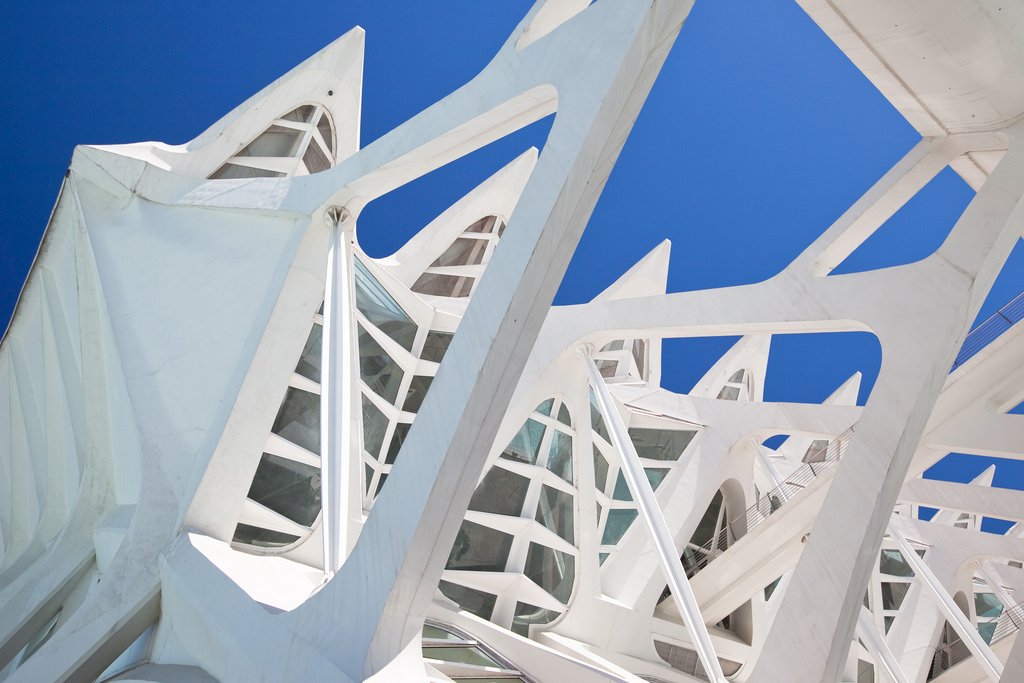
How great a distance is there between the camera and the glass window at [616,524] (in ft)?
61.1

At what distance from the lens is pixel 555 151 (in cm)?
548

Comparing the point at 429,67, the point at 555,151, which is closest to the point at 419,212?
the point at 429,67

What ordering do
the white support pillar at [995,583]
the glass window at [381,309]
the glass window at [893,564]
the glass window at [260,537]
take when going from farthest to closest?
the glass window at [893,564] < the white support pillar at [995,583] < the glass window at [381,309] < the glass window at [260,537]

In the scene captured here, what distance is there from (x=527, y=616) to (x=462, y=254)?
11522 millimetres

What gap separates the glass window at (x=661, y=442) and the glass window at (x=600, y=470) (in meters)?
0.94

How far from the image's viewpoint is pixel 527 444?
16.4 m

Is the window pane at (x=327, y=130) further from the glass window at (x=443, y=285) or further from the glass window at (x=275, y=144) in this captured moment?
the glass window at (x=443, y=285)

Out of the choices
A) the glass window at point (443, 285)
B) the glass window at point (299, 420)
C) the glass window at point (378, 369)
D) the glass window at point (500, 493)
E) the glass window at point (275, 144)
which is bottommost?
the glass window at point (500, 493)

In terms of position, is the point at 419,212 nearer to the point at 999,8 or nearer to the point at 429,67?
the point at 429,67

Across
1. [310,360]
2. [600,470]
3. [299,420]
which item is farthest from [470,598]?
[310,360]

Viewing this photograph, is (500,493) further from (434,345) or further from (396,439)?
(434,345)

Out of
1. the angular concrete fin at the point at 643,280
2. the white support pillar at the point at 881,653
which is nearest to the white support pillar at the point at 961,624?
the white support pillar at the point at 881,653

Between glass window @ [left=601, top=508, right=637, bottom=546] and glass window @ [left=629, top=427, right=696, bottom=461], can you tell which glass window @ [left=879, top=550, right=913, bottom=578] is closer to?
glass window @ [left=629, top=427, right=696, bottom=461]

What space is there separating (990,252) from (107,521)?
11.0m
